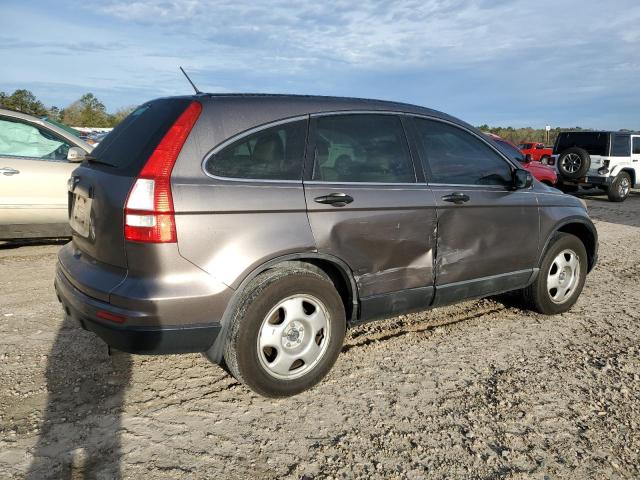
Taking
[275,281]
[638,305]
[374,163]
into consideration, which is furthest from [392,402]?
[638,305]

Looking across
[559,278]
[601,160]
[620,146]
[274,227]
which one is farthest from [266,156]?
[620,146]

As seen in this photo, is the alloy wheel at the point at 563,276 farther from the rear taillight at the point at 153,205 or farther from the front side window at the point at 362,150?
the rear taillight at the point at 153,205

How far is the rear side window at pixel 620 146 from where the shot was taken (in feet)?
47.1

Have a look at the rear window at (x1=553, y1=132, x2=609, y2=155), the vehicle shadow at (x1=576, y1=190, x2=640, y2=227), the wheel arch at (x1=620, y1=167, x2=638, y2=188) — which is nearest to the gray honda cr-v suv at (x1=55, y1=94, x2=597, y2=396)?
the vehicle shadow at (x1=576, y1=190, x2=640, y2=227)

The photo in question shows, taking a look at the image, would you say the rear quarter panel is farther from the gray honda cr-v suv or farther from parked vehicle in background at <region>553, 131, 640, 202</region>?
parked vehicle in background at <region>553, 131, 640, 202</region>

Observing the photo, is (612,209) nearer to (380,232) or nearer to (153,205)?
(380,232)

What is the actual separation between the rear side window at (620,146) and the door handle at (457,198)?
1296cm

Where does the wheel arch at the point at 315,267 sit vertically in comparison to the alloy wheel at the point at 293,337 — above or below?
above

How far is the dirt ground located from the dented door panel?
625 mm

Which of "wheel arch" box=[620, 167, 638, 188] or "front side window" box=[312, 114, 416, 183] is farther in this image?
"wheel arch" box=[620, 167, 638, 188]

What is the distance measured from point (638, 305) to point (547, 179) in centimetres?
933

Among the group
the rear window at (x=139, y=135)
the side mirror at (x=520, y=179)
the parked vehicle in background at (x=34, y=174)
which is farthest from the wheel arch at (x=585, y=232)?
the parked vehicle in background at (x=34, y=174)

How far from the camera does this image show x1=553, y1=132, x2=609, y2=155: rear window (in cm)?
1439

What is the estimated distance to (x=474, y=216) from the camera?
3.71m
